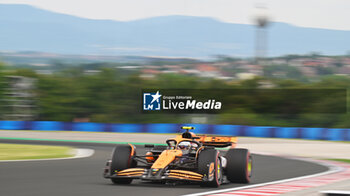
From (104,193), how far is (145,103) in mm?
40395

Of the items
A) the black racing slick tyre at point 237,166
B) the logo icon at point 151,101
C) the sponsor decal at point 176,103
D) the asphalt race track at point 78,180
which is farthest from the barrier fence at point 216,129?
the black racing slick tyre at point 237,166

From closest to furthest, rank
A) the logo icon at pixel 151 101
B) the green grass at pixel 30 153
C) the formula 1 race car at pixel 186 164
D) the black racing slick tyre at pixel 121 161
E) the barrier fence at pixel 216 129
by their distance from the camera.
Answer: the formula 1 race car at pixel 186 164 → the black racing slick tyre at pixel 121 161 → the green grass at pixel 30 153 → the barrier fence at pixel 216 129 → the logo icon at pixel 151 101

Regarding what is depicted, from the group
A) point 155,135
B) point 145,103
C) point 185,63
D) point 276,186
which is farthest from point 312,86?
point 185,63

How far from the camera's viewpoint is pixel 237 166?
11.1 metres

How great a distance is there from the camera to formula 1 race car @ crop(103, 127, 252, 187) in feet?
33.0

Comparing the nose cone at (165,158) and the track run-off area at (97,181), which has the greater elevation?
the nose cone at (165,158)

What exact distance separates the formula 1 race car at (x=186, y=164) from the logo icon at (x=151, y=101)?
35895mm

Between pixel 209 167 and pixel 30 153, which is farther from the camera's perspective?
pixel 30 153

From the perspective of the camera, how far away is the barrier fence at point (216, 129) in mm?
33125

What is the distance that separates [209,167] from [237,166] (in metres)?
1.16

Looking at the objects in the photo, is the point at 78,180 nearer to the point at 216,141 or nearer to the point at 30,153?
the point at 216,141

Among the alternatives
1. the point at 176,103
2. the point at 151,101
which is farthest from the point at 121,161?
the point at 151,101

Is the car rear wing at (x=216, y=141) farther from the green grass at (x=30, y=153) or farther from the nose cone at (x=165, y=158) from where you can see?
the green grass at (x=30, y=153)

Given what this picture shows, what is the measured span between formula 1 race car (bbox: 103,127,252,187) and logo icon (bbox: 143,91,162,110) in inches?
1413
